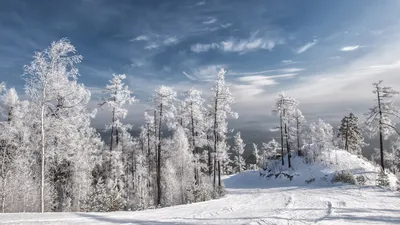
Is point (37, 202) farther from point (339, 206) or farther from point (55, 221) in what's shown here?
point (339, 206)

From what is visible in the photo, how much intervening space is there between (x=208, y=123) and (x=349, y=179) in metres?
14.3

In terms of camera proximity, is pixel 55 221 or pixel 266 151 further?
pixel 266 151

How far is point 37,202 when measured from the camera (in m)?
19.5

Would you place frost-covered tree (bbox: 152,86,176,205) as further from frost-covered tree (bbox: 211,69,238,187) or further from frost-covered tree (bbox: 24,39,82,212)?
frost-covered tree (bbox: 24,39,82,212)

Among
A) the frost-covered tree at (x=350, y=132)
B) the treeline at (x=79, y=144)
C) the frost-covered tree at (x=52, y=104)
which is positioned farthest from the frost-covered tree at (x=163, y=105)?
the frost-covered tree at (x=350, y=132)

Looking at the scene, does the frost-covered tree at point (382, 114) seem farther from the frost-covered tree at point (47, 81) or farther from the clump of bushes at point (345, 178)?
the frost-covered tree at point (47, 81)

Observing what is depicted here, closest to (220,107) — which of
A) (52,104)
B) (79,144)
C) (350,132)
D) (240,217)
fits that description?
(79,144)

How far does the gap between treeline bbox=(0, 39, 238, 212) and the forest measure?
51 mm

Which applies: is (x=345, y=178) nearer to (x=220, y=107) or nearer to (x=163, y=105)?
(x=220, y=107)

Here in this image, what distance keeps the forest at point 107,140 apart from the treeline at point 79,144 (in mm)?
51

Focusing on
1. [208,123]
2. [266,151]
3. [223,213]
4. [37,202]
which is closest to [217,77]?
[208,123]

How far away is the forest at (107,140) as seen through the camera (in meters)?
15.1

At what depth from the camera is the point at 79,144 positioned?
75.5 feet

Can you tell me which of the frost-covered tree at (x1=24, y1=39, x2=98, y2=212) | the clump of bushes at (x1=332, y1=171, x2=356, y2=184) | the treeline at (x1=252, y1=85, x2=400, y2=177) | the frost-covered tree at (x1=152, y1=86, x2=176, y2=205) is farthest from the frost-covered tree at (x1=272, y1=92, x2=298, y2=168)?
the frost-covered tree at (x1=24, y1=39, x2=98, y2=212)
